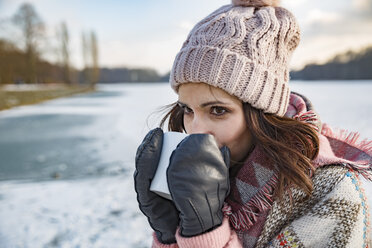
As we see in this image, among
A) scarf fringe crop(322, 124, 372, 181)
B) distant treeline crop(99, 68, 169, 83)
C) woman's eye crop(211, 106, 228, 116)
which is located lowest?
distant treeline crop(99, 68, 169, 83)

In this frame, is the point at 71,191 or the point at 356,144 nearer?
the point at 356,144

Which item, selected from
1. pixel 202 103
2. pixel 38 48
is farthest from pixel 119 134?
pixel 38 48

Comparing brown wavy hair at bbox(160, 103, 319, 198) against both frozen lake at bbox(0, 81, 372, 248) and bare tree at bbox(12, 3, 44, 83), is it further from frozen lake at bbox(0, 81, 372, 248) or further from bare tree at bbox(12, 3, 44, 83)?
bare tree at bbox(12, 3, 44, 83)

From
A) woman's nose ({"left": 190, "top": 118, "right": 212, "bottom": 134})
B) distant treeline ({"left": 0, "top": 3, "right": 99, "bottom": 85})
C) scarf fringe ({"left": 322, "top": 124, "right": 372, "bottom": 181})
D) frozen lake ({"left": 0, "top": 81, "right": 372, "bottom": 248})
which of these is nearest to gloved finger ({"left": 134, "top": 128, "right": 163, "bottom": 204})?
woman's nose ({"left": 190, "top": 118, "right": 212, "bottom": 134})

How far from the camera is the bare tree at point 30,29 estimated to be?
27.5m

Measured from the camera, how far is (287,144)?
3.54 ft

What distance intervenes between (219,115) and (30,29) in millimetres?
34170

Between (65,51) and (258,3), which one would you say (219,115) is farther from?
(65,51)

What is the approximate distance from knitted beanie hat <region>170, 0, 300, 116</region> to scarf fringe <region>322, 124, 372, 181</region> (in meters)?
0.37

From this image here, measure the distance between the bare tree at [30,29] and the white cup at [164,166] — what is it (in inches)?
1319

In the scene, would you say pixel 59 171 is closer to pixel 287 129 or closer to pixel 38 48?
pixel 287 129

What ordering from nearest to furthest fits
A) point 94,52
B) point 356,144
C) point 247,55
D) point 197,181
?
point 197,181, point 247,55, point 356,144, point 94,52

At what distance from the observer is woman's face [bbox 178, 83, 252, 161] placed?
112 cm

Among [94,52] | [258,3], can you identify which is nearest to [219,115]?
[258,3]
